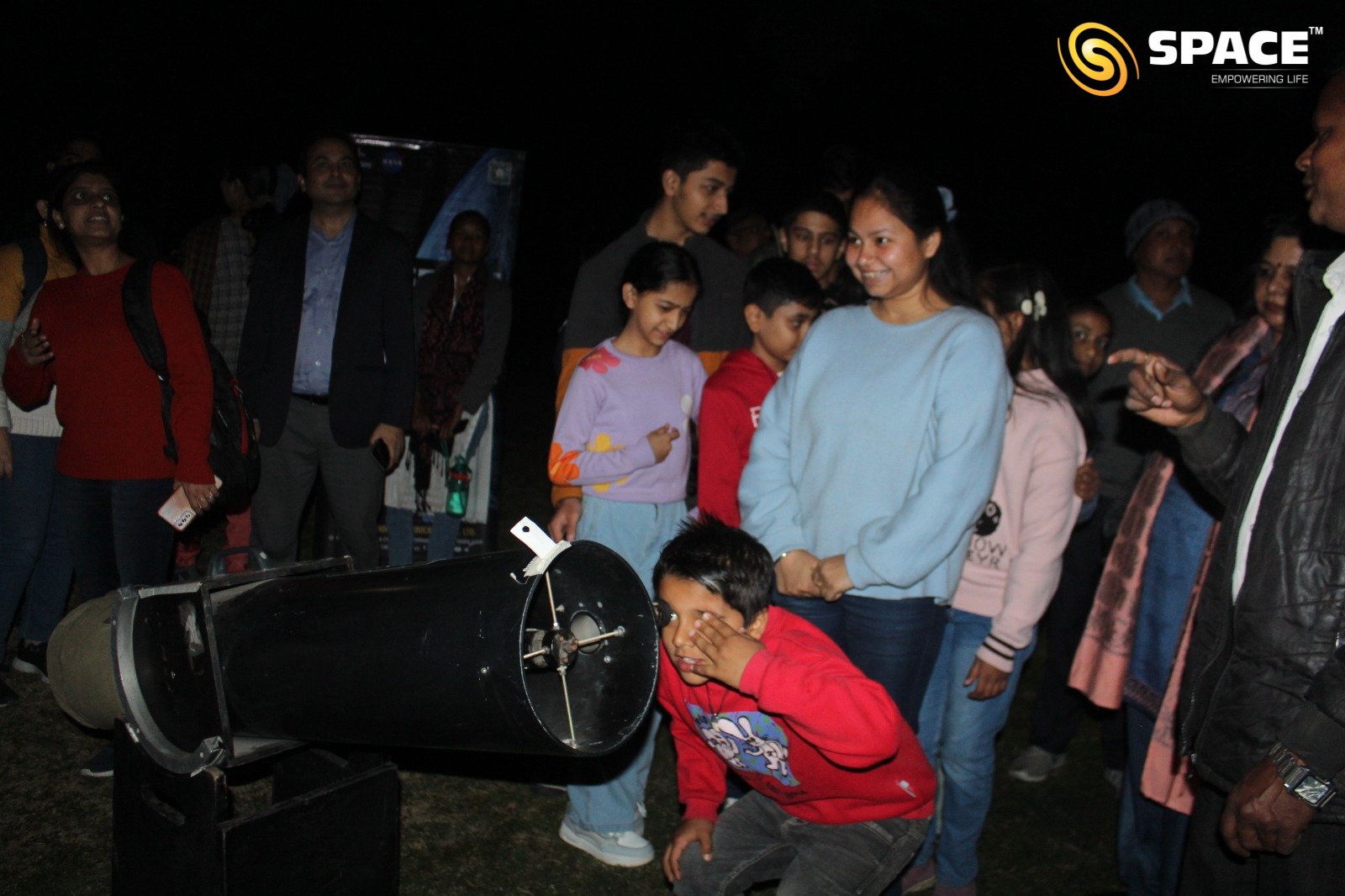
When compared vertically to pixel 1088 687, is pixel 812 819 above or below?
below

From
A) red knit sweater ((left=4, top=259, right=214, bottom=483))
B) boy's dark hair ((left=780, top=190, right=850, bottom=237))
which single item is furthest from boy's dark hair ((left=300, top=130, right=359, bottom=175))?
boy's dark hair ((left=780, top=190, right=850, bottom=237))

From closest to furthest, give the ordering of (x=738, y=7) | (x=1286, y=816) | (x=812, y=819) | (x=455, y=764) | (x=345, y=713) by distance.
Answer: (x=1286, y=816)
(x=345, y=713)
(x=812, y=819)
(x=455, y=764)
(x=738, y=7)

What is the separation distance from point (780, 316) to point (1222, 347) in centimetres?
135

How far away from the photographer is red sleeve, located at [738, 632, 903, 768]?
89.7 inches

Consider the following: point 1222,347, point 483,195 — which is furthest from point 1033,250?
point 1222,347

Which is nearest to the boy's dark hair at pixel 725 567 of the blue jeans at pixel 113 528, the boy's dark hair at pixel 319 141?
the blue jeans at pixel 113 528

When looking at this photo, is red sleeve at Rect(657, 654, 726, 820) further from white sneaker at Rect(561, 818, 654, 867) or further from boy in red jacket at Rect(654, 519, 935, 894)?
white sneaker at Rect(561, 818, 654, 867)

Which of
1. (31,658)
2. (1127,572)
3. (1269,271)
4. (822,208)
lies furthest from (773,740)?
(31,658)

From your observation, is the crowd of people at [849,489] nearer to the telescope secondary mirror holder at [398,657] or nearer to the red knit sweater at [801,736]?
the red knit sweater at [801,736]

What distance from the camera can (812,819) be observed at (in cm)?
261

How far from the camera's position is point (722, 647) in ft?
7.70

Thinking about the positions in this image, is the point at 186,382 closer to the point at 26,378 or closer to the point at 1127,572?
the point at 26,378

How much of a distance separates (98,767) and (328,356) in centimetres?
166

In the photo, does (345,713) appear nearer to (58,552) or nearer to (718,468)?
(718,468)
